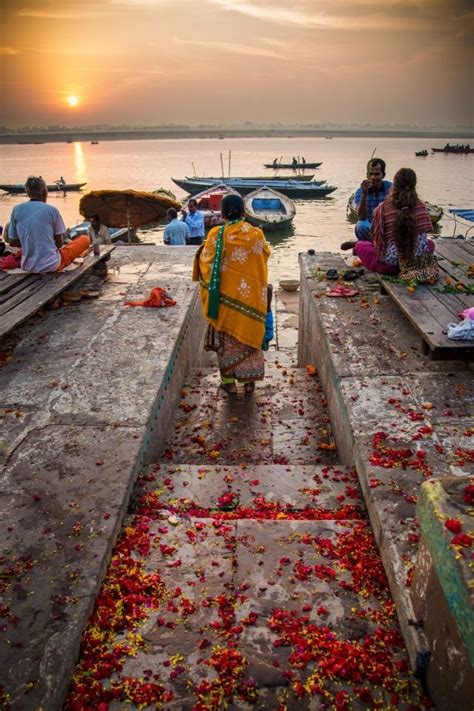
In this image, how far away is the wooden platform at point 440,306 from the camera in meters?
4.29

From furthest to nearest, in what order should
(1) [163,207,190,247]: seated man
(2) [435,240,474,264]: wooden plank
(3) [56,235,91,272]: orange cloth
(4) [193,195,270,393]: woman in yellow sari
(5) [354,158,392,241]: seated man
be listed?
(1) [163,207,190,247]: seated man, (5) [354,158,392,241]: seated man, (2) [435,240,474,264]: wooden plank, (3) [56,235,91,272]: orange cloth, (4) [193,195,270,393]: woman in yellow sari

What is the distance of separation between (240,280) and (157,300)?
1.65 metres

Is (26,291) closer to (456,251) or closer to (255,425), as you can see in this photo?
(255,425)

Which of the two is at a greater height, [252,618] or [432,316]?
[432,316]

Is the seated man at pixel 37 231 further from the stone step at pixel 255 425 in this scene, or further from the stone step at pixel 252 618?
the stone step at pixel 252 618

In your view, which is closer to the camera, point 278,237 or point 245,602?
point 245,602

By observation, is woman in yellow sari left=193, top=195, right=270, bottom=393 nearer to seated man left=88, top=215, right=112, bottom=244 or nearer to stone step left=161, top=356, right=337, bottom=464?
stone step left=161, top=356, right=337, bottom=464

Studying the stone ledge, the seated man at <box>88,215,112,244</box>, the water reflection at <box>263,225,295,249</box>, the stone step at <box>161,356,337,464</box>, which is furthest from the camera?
the water reflection at <box>263,225,295,249</box>

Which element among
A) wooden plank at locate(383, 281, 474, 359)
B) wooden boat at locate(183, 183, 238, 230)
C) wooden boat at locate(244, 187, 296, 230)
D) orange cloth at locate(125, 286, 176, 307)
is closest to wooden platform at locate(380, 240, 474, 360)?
wooden plank at locate(383, 281, 474, 359)

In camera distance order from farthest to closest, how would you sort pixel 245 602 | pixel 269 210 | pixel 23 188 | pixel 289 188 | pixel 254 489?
pixel 23 188, pixel 289 188, pixel 269 210, pixel 254 489, pixel 245 602

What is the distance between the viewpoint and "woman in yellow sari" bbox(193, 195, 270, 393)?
4680 millimetres

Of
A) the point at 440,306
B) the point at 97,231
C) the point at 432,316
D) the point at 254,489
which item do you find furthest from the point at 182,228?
the point at 254,489

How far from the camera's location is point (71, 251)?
6703 mm

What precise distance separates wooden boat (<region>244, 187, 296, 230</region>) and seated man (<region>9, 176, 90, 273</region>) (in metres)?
19.8
